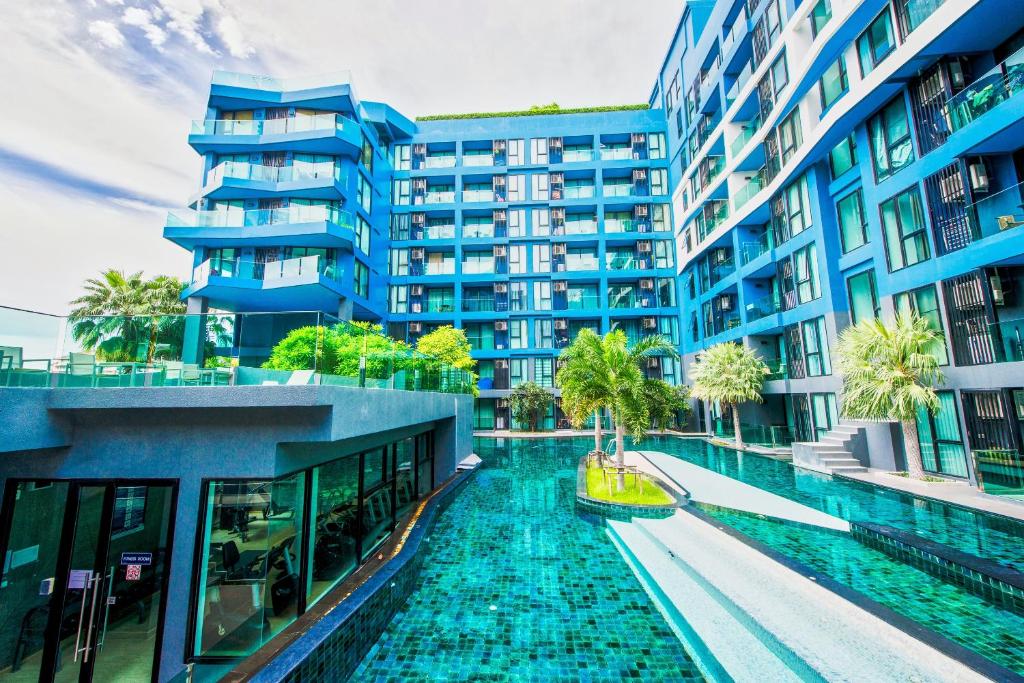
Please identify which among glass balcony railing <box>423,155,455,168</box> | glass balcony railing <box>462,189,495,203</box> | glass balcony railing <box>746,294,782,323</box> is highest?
glass balcony railing <box>423,155,455,168</box>

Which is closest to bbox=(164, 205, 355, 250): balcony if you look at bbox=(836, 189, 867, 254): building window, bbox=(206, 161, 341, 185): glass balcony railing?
bbox=(206, 161, 341, 185): glass balcony railing

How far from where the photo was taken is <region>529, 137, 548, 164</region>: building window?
34.2 meters

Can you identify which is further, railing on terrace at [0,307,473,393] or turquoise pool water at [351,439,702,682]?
railing on terrace at [0,307,473,393]

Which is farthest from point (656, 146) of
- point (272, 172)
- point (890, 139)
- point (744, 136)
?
point (272, 172)

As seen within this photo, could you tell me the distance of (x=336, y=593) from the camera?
19.6ft

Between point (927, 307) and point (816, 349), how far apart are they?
16.0 ft

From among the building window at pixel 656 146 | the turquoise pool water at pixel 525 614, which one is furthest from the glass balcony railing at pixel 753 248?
the turquoise pool water at pixel 525 614

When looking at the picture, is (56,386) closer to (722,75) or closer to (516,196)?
(722,75)

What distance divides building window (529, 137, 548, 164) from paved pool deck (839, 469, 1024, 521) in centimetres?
2934

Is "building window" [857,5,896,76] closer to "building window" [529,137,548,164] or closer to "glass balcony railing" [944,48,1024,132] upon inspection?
"glass balcony railing" [944,48,1024,132]

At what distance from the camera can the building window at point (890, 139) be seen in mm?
13148

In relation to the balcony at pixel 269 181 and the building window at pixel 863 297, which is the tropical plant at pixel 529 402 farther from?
the building window at pixel 863 297

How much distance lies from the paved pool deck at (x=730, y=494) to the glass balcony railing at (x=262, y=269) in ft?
54.4

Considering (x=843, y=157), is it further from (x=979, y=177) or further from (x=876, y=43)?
(x=979, y=177)
